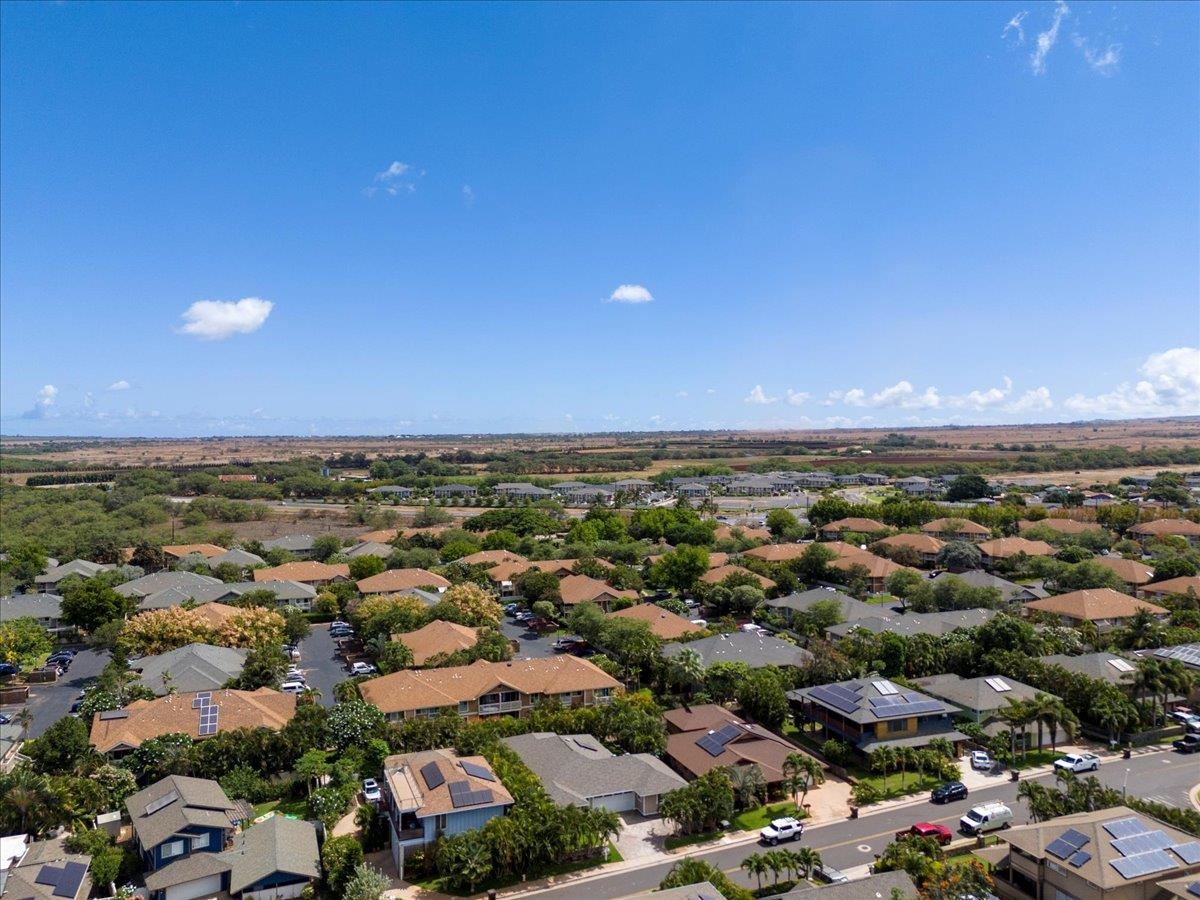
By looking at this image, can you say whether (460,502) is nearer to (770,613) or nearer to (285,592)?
(285,592)

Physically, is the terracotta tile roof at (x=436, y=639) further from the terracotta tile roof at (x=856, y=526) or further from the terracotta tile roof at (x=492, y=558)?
the terracotta tile roof at (x=856, y=526)

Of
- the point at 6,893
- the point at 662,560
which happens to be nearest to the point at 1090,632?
the point at 662,560

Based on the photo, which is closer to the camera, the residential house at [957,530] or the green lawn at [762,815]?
the green lawn at [762,815]

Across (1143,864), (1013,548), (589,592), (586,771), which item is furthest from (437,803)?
(1013,548)

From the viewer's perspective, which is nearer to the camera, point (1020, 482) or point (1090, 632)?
point (1090, 632)

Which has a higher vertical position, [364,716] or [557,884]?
[364,716]

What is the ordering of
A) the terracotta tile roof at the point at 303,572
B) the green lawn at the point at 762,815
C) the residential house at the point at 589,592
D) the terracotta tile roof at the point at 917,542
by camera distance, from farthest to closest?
1. the terracotta tile roof at the point at 917,542
2. the terracotta tile roof at the point at 303,572
3. the residential house at the point at 589,592
4. the green lawn at the point at 762,815

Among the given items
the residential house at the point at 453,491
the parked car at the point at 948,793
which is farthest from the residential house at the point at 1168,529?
the residential house at the point at 453,491

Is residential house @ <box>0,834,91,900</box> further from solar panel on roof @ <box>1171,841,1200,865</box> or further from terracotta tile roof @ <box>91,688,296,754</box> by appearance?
solar panel on roof @ <box>1171,841,1200,865</box>
